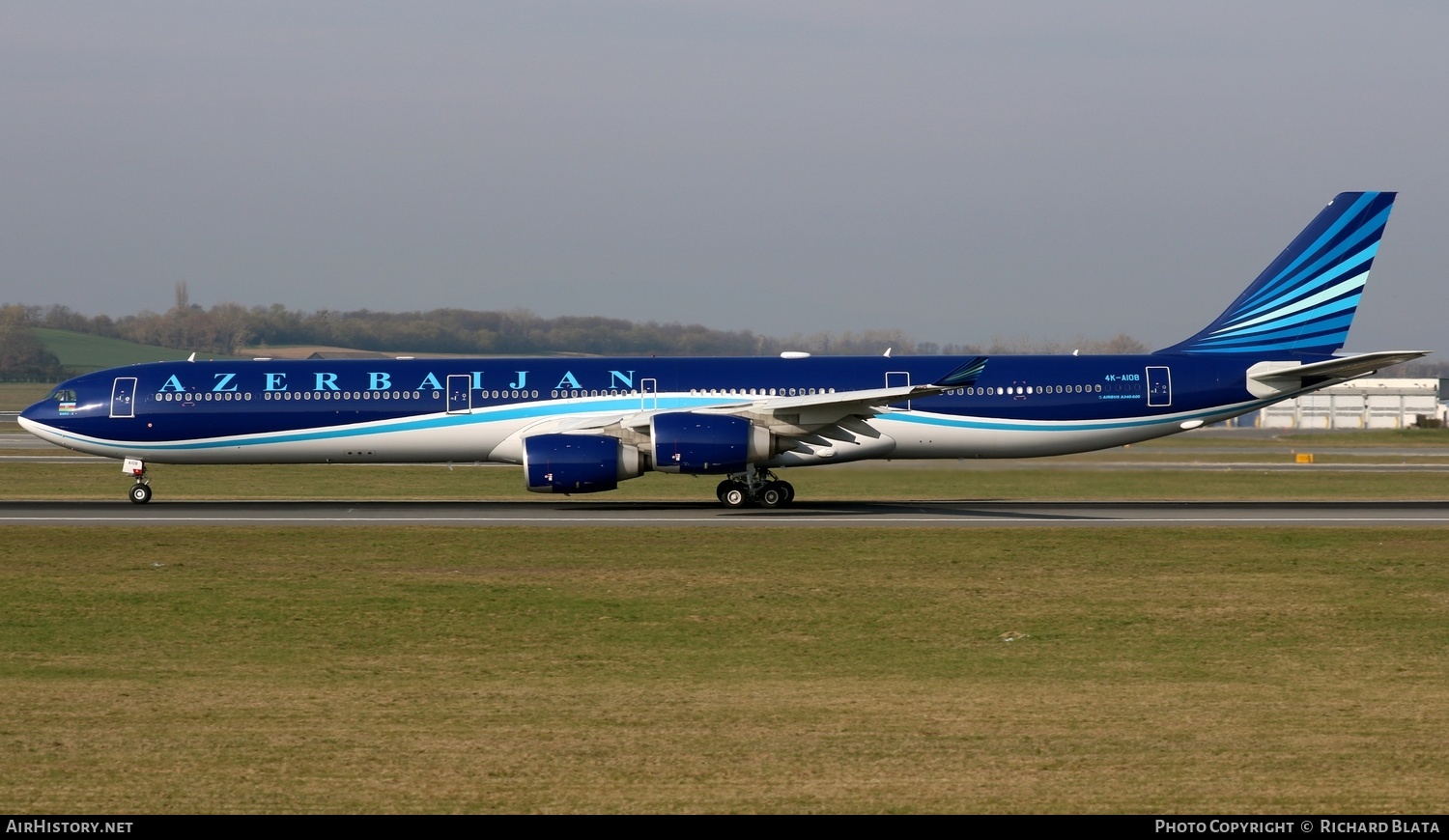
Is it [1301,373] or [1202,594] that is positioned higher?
[1301,373]

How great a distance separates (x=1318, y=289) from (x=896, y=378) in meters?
11.5

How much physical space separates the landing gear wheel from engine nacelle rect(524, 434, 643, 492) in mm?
4002

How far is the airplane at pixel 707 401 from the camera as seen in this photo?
33.4m

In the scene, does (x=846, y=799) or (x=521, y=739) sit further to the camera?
(x=521, y=739)

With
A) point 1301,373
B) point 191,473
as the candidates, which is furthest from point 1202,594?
point 191,473

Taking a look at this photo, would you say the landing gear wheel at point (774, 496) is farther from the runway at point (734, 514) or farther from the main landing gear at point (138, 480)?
the main landing gear at point (138, 480)

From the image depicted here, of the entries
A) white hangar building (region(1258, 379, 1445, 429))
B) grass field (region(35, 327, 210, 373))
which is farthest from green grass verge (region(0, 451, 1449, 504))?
white hangar building (region(1258, 379, 1445, 429))

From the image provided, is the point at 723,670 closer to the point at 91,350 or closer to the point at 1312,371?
the point at 1312,371

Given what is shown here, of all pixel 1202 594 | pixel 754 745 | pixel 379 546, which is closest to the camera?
pixel 754 745

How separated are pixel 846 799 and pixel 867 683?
14.6 feet

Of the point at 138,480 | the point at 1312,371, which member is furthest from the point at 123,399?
the point at 1312,371

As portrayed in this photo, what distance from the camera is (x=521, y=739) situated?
1082cm

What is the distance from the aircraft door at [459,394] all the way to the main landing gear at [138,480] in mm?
7807

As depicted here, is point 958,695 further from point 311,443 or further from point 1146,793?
point 311,443
